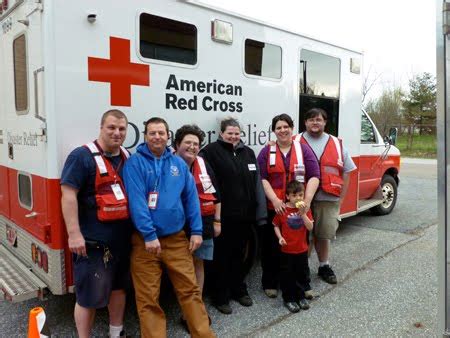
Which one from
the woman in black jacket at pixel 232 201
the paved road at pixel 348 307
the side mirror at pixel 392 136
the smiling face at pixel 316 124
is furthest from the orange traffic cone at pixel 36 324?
the side mirror at pixel 392 136

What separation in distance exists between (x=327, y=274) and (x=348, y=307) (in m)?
0.61

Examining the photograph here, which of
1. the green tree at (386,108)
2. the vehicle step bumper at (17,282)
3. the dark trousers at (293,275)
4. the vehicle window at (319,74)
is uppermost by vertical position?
the green tree at (386,108)

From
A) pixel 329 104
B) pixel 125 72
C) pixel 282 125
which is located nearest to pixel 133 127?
pixel 125 72

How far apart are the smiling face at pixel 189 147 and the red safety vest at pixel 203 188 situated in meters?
0.07

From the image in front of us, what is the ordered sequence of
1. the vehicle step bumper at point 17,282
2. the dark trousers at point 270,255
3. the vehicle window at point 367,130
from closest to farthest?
the vehicle step bumper at point 17,282
the dark trousers at point 270,255
the vehicle window at point 367,130

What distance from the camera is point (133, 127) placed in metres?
3.22

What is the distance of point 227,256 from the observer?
364 cm

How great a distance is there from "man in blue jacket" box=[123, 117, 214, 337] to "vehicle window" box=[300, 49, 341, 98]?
2275 mm

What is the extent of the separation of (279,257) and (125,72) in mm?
2157

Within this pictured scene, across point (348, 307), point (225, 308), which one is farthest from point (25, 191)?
point (348, 307)

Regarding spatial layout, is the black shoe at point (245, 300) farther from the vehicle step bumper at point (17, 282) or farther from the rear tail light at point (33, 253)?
the rear tail light at point (33, 253)

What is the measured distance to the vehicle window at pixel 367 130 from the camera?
6211 millimetres

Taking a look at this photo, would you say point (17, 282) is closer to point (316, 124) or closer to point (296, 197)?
point (296, 197)

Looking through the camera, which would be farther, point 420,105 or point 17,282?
point 420,105
